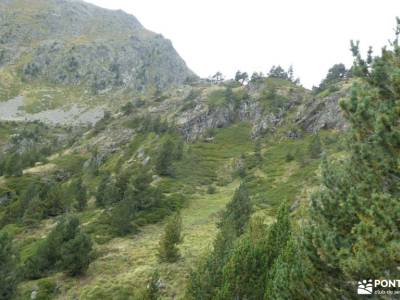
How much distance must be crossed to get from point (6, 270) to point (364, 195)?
27.3 meters

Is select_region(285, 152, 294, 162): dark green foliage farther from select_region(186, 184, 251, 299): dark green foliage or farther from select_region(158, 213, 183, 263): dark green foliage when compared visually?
select_region(186, 184, 251, 299): dark green foliage

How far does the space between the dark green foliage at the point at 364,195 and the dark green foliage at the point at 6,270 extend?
24.9 meters

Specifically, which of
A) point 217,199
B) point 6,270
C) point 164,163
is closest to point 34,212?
point 164,163

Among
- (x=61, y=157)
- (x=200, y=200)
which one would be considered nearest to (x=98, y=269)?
(x=200, y=200)

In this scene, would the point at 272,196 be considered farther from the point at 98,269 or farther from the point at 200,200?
the point at 98,269

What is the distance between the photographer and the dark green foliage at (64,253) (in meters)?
35.8

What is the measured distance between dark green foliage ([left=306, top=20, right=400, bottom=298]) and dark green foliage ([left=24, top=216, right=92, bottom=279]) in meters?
27.5

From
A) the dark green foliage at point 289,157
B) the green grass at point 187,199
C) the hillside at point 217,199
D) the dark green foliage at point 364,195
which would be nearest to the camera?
the dark green foliage at point 364,195

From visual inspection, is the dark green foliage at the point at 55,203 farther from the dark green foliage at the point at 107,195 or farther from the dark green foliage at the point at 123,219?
the dark green foliage at the point at 123,219

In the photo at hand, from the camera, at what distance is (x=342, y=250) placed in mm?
11469

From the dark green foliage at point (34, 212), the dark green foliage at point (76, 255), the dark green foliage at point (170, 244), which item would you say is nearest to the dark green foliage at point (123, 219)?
the dark green foliage at point (76, 255)

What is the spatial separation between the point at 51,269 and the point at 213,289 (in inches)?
828

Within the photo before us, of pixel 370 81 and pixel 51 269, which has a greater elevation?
pixel 370 81

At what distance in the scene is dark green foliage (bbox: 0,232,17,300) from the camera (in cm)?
2944
